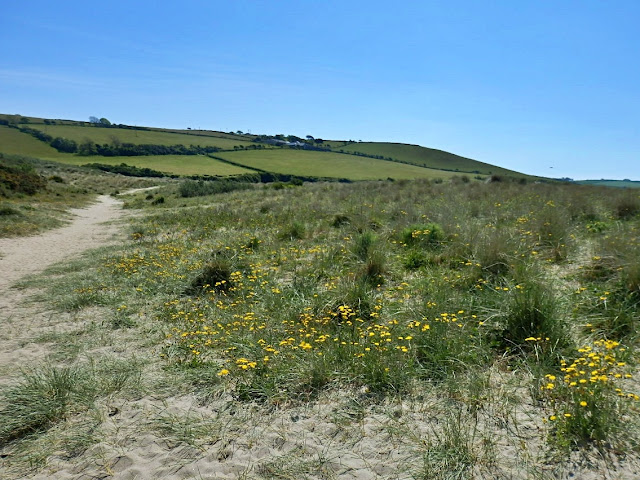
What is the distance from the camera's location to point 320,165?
8106 cm

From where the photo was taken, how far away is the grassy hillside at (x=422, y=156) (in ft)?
331

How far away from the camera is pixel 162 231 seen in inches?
643

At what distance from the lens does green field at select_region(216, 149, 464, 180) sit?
235ft

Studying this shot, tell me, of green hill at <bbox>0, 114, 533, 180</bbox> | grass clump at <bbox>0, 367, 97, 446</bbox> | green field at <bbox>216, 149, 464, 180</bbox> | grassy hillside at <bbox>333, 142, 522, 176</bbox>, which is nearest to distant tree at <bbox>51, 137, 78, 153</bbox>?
green hill at <bbox>0, 114, 533, 180</bbox>

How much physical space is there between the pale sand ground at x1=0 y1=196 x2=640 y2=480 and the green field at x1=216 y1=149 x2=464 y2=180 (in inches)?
2547

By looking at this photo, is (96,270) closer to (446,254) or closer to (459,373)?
(446,254)

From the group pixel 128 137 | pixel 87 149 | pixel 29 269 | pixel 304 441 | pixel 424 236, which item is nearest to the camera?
pixel 304 441

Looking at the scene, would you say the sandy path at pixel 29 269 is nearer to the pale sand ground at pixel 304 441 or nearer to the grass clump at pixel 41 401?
the grass clump at pixel 41 401

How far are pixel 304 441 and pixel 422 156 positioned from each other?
11313 cm

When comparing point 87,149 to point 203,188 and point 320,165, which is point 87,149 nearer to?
point 320,165

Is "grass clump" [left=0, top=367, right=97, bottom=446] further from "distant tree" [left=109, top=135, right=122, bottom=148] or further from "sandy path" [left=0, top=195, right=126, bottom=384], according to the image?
"distant tree" [left=109, top=135, right=122, bottom=148]

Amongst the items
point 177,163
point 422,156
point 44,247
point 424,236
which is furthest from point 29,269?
point 422,156

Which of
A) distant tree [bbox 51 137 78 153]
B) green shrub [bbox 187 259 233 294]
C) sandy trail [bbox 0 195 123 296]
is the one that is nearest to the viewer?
green shrub [bbox 187 259 233 294]

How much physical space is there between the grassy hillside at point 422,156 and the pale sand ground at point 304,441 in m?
100
